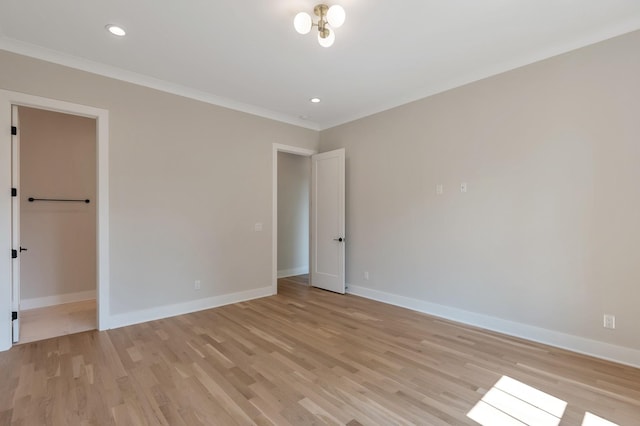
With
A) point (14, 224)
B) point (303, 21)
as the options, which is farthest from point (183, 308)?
point (303, 21)

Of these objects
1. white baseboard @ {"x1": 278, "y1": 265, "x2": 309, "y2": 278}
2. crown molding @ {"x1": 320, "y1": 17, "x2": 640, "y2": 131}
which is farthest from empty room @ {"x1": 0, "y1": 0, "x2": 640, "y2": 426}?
white baseboard @ {"x1": 278, "y1": 265, "x2": 309, "y2": 278}

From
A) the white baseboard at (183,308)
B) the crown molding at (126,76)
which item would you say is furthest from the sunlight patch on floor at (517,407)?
the crown molding at (126,76)

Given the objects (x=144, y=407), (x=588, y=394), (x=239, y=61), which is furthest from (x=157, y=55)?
(x=588, y=394)

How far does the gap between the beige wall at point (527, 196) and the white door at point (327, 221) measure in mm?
719

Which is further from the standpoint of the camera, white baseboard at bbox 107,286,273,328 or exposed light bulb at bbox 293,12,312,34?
white baseboard at bbox 107,286,273,328

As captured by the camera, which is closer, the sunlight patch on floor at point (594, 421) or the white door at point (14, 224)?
the sunlight patch on floor at point (594, 421)

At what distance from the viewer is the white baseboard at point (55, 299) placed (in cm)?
418

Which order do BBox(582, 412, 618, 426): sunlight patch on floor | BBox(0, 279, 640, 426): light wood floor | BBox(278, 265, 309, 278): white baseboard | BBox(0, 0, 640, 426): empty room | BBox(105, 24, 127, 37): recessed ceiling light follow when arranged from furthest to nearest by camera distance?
1. BBox(278, 265, 309, 278): white baseboard
2. BBox(105, 24, 127, 37): recessed ceiling light
3. BBox(0, 0, 640, 426): empty room
4. BBox(0, 279, 640, 426): light wood floor
5. BBox(582, 412, 618, 426): sunlight patch on floor

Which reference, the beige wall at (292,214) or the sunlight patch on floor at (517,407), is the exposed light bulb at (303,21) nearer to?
the sunlight patch on floor at (517,407)

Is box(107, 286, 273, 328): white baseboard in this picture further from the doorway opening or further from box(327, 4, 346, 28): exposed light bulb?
box(327, 4, 346, 28): exposed light bulb

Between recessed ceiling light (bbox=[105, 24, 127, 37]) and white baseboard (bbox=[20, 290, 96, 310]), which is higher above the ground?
recessed ceiling light (bbox=[105, 24, 127, 37])

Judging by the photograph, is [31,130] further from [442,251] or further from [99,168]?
[442,251]

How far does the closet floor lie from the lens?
10.9 feet

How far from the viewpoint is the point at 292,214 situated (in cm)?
673
